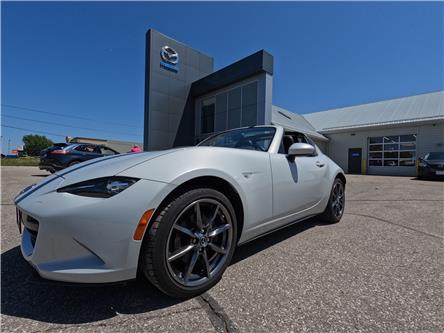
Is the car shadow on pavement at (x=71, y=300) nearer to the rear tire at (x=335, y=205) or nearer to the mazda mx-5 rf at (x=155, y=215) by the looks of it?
the mazda mx-5 rf at (x=155, y=215)

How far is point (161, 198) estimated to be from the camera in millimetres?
1405

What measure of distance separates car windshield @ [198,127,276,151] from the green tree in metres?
96.8

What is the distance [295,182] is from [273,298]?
118 cm

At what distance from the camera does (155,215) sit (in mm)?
1427

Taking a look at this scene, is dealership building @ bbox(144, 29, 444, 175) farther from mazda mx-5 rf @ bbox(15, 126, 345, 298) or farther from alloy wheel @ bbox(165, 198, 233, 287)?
alloy wheel @ bbox(165, 198, 233, 287)

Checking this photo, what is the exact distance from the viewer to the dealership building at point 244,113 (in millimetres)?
13066

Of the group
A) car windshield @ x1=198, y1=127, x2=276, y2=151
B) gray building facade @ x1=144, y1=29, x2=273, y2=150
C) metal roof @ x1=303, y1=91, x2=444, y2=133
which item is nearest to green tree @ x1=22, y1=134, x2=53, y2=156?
gray building facade @ x1=144, y1=29, x2=273, y2=150

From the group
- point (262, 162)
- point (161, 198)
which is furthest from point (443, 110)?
point (161, 198)

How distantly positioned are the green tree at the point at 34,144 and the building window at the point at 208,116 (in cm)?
8503

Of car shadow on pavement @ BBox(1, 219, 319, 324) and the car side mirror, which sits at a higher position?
the car side mirror

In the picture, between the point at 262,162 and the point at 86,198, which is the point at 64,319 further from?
the point at 262,162

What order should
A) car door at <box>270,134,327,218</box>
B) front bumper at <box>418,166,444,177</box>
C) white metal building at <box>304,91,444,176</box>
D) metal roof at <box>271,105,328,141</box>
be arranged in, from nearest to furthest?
car door at <box>270,134,327,218</box> < front bumper at <box>418,166,444,177</box> < white metal building at <box>304,91,444,176</box> < metal roof at <box>271,105,328,141</box>

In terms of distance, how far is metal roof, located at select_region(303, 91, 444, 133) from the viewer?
55.3 ft

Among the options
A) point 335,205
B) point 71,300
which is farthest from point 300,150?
point 71,300
